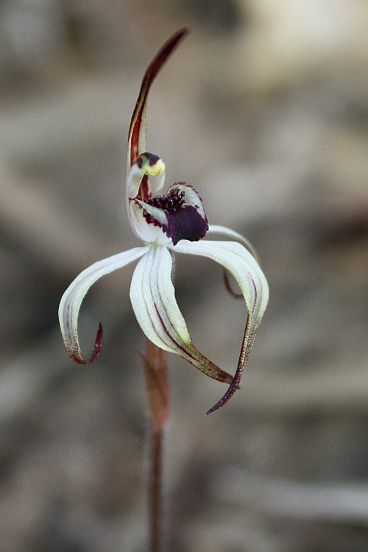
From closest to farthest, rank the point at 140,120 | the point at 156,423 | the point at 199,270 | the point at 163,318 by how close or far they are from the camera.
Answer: the point at 163,318 < the point at 140,120 < the point at 156,423 < the point at 199,270

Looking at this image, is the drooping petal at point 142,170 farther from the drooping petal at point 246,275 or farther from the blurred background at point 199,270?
the blurred background at point 199,270

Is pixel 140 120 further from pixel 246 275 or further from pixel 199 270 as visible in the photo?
pixel 199 270

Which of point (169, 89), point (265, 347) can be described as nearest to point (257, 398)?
point (265, 347)

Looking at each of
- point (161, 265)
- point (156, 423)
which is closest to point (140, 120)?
point (161, 265)

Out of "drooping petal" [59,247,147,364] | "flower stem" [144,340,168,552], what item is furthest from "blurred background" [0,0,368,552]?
"drooping petal" [59,247,147,364]

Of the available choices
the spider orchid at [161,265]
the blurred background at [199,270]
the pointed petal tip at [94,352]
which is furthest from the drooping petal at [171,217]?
the blurred background at [199,270]

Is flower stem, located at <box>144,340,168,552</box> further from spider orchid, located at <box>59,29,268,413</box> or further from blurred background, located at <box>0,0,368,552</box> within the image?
blurred background, located at <box>0,0,368,552</box>

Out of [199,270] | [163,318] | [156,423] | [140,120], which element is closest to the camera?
[163,318]
